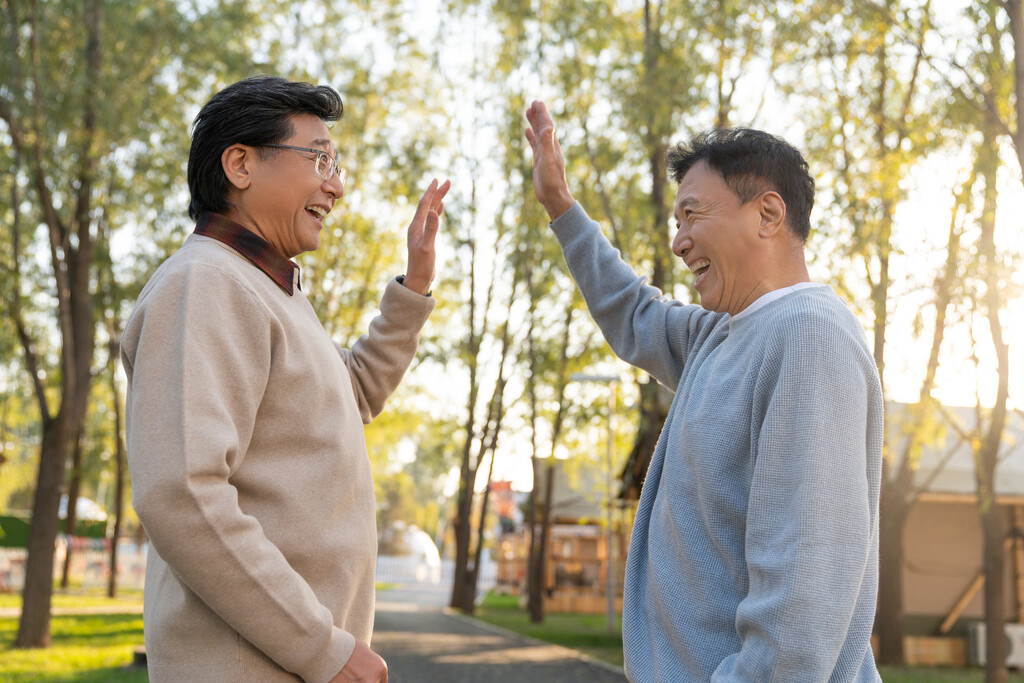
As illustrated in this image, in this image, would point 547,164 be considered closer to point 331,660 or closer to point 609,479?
point 331,660

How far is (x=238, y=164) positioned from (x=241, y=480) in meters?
0.78

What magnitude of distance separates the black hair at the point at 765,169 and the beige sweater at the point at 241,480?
1051 millimetres

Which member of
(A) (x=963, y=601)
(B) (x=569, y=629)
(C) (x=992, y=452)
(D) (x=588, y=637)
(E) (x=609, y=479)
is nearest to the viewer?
(C) (x=992, y=452)

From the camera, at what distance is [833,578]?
1867 millimetres

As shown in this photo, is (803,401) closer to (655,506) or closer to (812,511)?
(812,511)

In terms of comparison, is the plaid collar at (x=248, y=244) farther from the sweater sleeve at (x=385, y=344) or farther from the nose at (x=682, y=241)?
the nose at (x=682, y=241)

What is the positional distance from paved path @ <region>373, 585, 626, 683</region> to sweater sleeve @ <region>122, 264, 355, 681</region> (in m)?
9.10

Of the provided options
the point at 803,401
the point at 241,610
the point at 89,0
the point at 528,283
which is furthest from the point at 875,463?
the point at 528,283

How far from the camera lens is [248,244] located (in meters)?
2.35

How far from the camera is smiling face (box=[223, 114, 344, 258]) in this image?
2402mm

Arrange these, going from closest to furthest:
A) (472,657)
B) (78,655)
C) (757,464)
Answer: (757,464)
(78,655)
(472,657)

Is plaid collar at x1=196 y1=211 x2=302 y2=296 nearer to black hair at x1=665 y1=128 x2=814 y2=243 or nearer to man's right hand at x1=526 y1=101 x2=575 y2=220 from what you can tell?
man's right hand at x1=526 y1=101 x2=575 y2=220

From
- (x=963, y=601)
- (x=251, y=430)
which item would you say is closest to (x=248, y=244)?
(x=251, y=430)

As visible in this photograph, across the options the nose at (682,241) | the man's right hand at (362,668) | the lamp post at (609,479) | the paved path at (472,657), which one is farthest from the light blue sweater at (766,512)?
the lamp post at (609,479)
